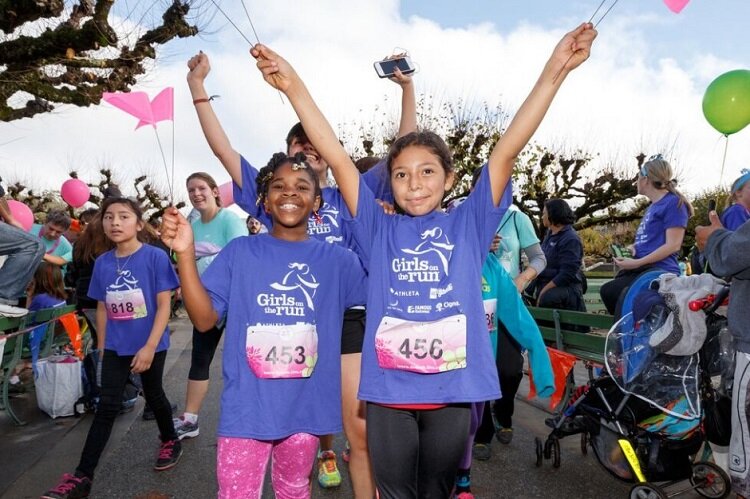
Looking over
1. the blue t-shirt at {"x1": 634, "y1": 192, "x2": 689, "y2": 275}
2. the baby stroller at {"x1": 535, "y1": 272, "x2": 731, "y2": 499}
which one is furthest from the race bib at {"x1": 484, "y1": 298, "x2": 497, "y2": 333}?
the blue t-shirt at {"x1": 634, "y1": 192, "x2": 689, "y2": 275}

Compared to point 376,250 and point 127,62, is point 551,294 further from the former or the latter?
point 127,62

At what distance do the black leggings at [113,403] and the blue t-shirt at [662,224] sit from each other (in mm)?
3693

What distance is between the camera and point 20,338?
5078 millimetres

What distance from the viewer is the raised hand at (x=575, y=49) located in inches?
83.2

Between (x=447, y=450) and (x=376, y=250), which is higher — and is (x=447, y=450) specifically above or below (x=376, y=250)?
below

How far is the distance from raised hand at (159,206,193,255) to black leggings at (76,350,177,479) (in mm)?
1903

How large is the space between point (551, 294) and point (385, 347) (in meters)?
3.76

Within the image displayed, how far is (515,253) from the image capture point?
4.97 m

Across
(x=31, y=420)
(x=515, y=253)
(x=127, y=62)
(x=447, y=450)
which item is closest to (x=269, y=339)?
(x=447, y=450)

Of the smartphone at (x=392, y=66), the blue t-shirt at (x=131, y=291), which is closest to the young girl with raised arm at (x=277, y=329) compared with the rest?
the smartphone at (x=392, y=66)

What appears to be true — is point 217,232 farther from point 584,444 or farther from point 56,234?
point 56,234

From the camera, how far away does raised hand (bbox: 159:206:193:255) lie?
209cm

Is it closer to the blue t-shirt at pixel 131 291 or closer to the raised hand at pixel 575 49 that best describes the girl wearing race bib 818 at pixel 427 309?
the raised hand at pixel 575 49

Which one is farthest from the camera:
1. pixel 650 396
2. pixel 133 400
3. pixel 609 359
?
pixel 133 400
